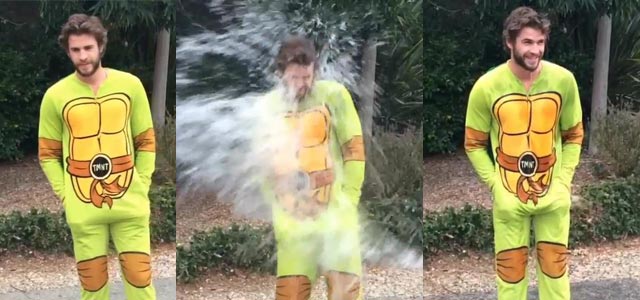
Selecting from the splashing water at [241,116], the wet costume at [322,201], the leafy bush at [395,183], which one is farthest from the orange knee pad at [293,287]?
the leafy bush at [395,183]

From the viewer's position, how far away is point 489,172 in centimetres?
373

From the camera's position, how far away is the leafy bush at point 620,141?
4781 mm

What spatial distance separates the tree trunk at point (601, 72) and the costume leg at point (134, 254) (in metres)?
2.70

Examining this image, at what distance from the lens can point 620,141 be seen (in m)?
4.91

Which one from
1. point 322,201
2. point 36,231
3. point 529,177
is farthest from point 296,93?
point 36,231

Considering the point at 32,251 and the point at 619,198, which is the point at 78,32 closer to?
the point at 32,251

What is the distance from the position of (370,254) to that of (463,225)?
86 centimetres

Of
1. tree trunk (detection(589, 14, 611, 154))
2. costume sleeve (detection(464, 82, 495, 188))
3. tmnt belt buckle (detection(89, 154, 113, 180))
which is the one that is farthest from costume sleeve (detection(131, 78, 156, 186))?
tree trunk (detection(589, 14, 611, 154))

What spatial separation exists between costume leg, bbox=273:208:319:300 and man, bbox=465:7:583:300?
88cm

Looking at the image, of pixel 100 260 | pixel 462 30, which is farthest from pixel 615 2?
pixel 100 260

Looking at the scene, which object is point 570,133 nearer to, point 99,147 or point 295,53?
point 295,53

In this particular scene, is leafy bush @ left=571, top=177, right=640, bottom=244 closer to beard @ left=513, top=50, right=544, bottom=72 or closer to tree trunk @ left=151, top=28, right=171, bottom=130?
beard @ left=513, top=50, right=544, bottom=72

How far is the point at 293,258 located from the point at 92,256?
36.4 inches

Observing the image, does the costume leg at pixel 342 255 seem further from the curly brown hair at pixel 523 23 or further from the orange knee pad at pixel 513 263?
the curly brown hair at pixel 523 23
